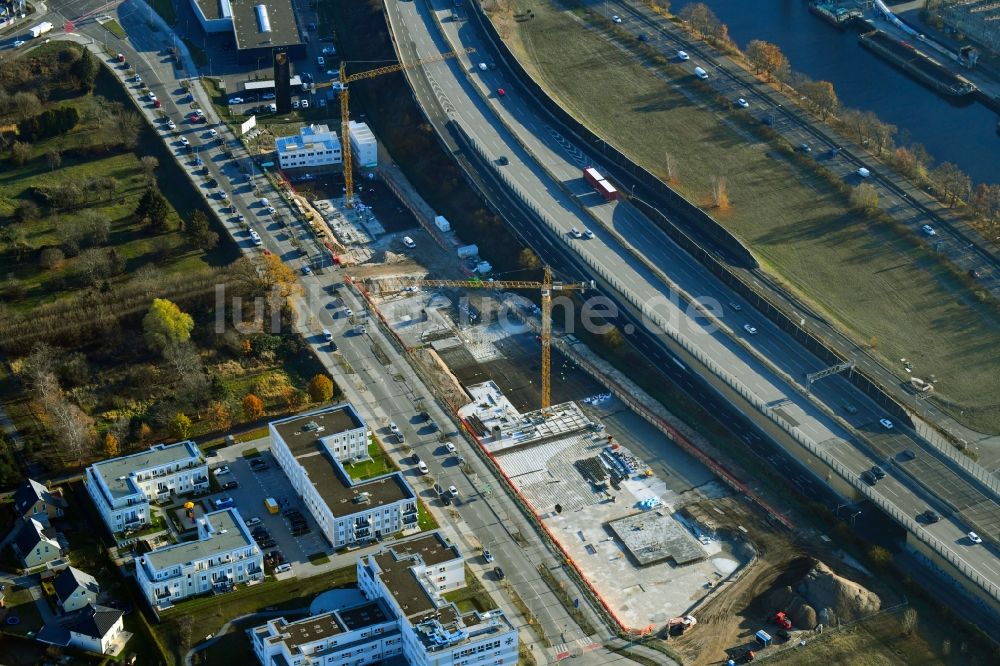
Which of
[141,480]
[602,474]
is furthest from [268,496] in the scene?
[602,474]

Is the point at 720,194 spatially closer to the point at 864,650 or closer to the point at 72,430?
the point at 864,650

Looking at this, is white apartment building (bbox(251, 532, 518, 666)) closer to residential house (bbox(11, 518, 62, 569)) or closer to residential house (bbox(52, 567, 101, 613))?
residential house (bbox(52, 567, 101, 613))

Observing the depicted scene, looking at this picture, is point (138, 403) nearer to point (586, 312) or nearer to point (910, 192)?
point (586, 312)

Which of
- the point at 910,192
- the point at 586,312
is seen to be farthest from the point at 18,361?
the point at 910,192

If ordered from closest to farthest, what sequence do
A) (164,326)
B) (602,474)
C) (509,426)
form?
(602,474) → (509,426) → (164,326)

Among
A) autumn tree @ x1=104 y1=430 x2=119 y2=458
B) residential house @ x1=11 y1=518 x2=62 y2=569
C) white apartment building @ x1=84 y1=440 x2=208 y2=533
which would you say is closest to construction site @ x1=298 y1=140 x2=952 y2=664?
white apartment building @ x1=84 y1=440 x2=208 y2=533

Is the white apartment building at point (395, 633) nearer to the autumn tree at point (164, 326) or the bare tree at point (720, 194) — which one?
the autumn tree at point (164, 326)
